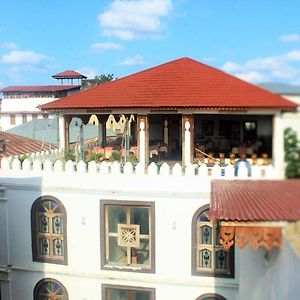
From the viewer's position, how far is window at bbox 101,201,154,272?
6.23 meters

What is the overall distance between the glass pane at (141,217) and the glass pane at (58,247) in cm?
128

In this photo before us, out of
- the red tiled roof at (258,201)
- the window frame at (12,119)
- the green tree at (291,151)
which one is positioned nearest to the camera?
the green tree at (291,151)

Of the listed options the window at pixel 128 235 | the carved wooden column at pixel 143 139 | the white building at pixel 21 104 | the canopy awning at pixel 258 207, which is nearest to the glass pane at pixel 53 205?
the window at pixel 128 235

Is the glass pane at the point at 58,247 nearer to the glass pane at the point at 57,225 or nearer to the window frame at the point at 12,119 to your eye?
the glass pane at the point at 57,225

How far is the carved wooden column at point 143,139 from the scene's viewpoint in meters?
6.30

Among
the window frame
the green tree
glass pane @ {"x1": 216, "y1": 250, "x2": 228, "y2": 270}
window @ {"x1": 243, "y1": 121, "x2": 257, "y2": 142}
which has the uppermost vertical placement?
the window frame

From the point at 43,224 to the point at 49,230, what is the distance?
142 millimetres

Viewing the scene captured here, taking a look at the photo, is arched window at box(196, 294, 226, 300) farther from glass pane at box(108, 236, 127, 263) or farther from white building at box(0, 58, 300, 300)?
glass pane at box(108, 236, 127, 263)

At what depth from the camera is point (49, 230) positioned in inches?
261

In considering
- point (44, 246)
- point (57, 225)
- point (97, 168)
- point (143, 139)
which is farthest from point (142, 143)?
point (44, 246)

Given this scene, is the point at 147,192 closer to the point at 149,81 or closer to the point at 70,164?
the point at 70,164

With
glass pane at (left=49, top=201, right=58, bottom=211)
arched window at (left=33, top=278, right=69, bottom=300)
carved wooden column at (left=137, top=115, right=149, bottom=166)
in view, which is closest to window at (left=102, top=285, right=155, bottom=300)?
arched window at (left=33, top=278, right=69, bottom=300)

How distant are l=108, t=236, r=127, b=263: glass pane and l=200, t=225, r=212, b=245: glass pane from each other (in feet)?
4.07

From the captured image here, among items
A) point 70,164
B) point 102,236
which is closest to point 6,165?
point 70,164
